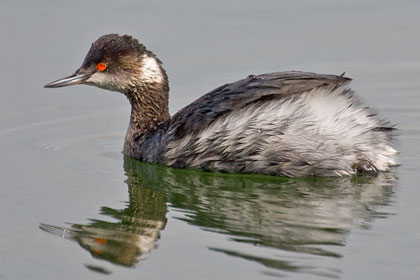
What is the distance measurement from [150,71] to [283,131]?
65.7 inches

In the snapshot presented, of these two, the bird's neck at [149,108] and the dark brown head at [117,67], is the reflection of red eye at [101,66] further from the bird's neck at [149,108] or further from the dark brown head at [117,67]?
the bird's neck at [149,108]

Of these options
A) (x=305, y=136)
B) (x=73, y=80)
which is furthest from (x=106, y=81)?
(x=305, y=136)

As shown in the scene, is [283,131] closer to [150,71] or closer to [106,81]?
[150,71]

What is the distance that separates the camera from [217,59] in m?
10.9

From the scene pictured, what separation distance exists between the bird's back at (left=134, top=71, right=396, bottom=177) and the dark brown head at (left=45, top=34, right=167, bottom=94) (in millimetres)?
921

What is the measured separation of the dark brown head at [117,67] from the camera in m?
9.12

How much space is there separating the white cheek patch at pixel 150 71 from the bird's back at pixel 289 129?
877 millimetres

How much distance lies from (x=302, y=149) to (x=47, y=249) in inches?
88.8

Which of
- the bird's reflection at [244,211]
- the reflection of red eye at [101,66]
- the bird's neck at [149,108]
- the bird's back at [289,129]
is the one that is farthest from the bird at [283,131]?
the reflection of red eye at [101,66]

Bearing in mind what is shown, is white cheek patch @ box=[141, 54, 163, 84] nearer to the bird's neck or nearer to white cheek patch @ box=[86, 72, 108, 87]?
the bird's neck

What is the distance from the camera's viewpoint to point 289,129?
8.09 metres

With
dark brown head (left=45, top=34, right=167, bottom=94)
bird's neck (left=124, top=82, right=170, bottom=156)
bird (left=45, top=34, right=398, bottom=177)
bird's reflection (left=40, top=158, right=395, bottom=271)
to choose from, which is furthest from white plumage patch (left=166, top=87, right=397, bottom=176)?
Answer: dark brown head (left=45, top=34, right=167, bottom=94)

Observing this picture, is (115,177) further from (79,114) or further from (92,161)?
(79,114)

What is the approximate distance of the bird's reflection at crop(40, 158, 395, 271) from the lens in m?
6.81
